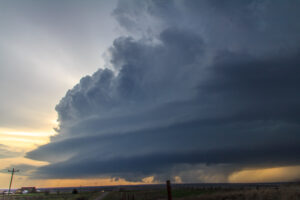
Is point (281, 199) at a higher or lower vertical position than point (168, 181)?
lower

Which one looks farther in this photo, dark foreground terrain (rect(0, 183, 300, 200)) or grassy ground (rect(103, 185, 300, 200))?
dark foreground terrain (rect(0, 183, 300, 200))

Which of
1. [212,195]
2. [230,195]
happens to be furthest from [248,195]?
[212,195]

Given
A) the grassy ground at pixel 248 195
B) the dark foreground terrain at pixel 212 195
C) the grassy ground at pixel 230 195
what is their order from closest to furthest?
1. the grassy ground at pixel 248 195
2. the grassy ground at pixel 230 195
3. the dark foreground terrain at pixel 212 195

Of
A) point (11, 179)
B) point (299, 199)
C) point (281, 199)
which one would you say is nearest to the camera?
point (299, 199)

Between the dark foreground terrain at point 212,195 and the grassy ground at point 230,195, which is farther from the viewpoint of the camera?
the dark foreground terrain at point 212,195

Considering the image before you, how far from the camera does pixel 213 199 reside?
37812mm

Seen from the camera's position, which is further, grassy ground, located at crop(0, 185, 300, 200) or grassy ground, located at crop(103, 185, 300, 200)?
grassy ground, located at crop(0, 185, 300, 200)

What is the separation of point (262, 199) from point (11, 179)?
6440 cm

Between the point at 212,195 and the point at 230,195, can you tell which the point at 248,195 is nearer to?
the point at 230,195

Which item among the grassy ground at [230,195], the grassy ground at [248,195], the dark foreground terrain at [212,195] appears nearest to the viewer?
the grassy ground at [248,195]

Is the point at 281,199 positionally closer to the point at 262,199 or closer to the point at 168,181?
the point at 262,199

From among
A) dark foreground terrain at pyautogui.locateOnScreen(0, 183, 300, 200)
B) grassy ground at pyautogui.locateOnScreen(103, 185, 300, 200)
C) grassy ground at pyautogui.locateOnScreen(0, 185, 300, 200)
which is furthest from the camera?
dark foreground terrain at pyautogui.locateOnScreen(0, 183, 300, 200)

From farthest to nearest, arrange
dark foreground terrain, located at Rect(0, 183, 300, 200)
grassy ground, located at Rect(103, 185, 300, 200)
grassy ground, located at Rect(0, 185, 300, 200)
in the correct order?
dark foreground terrain, located at Rect(0, 183, 300, 200)
grassy ground, located at Rect(0, 185, 300, 200)
grassy ground, located at Rect(103, 185, 300, 200)

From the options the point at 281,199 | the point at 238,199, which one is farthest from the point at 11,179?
the point at 281,199
